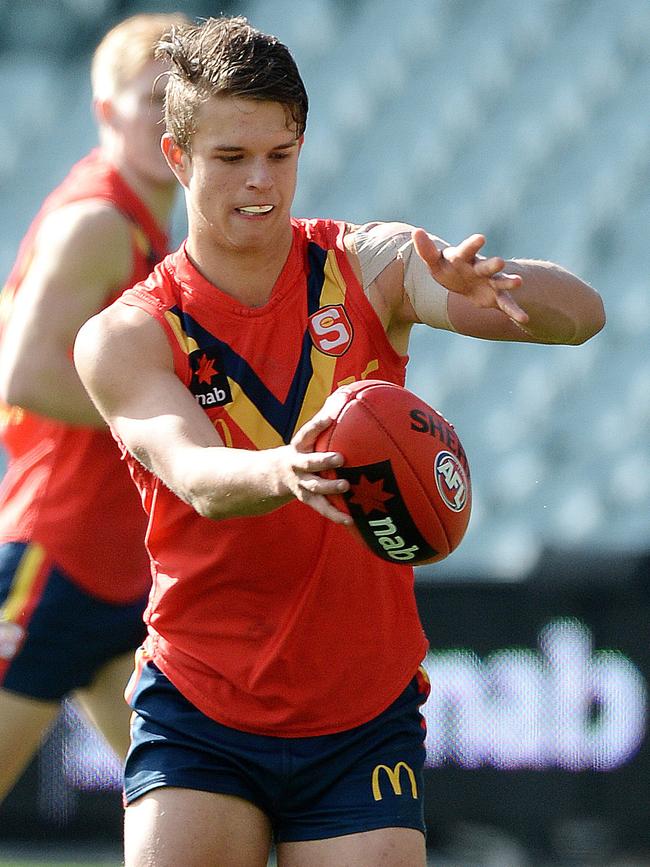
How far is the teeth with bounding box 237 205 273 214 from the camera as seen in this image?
2.81 meters

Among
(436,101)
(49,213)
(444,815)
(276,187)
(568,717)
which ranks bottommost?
(444,815)

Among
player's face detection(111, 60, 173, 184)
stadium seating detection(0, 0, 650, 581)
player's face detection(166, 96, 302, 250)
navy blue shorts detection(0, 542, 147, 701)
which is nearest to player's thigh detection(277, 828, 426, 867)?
player's face detection(166, 96, 302, 250)

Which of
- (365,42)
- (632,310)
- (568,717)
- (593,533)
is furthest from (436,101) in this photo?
(568,717)

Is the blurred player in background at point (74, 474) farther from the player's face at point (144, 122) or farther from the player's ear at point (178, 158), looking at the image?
the player's ear at point (178, 158)

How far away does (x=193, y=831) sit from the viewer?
8.92 feet

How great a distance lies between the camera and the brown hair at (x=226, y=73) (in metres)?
2.77

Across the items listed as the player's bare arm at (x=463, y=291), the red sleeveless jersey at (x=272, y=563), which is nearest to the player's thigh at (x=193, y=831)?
the red sleeveless jersey at (x=272, y=563)

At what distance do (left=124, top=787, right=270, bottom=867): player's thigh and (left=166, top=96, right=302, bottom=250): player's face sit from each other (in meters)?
1.02

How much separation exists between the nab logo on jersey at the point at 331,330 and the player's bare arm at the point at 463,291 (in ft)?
0.24

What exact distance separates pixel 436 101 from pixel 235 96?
284 inches

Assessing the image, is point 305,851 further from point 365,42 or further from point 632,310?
point 365,42

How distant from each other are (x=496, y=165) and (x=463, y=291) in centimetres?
711

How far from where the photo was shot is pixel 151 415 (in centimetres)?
271

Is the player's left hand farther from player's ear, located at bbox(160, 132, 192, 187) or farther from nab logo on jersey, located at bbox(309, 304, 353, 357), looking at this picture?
player's ear, located at bbox(160, 132, 192, 187)
